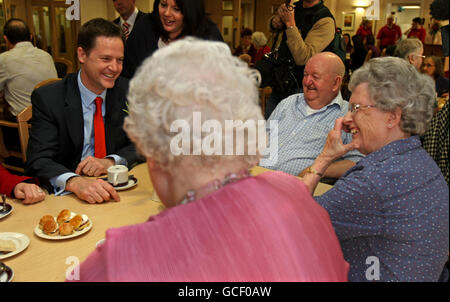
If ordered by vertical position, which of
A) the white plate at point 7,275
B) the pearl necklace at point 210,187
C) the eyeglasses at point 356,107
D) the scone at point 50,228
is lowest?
the white plate at point 7,275

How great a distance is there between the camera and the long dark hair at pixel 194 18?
252 cm

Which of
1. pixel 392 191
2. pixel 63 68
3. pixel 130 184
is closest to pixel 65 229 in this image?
pixel 130 184

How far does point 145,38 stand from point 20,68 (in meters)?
1.93

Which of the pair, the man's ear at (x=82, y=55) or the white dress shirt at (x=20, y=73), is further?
the white dress shirt at (x=20, y=73)

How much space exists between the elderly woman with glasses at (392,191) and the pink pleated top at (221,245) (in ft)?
1.64

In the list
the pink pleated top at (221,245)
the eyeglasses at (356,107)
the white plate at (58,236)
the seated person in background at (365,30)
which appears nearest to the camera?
the pink pleated top at (221,245)

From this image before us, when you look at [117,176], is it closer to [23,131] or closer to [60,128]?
[60,128]

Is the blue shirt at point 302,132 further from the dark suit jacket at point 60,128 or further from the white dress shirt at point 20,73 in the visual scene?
the white dress shirt at point 20,73

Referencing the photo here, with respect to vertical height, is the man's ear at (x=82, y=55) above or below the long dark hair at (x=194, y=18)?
below

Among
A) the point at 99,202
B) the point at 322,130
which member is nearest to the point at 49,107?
the point at 99,202

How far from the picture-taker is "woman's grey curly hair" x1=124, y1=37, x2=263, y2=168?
0.79 m

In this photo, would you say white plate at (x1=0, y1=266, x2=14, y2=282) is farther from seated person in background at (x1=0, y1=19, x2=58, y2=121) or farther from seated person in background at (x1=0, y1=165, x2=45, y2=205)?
seated person in background at (x1=0, y1=19, x2=58, y2=121)

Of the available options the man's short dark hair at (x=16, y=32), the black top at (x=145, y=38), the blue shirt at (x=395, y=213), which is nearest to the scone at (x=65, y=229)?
the blue shirt at (x=395, y=213)
